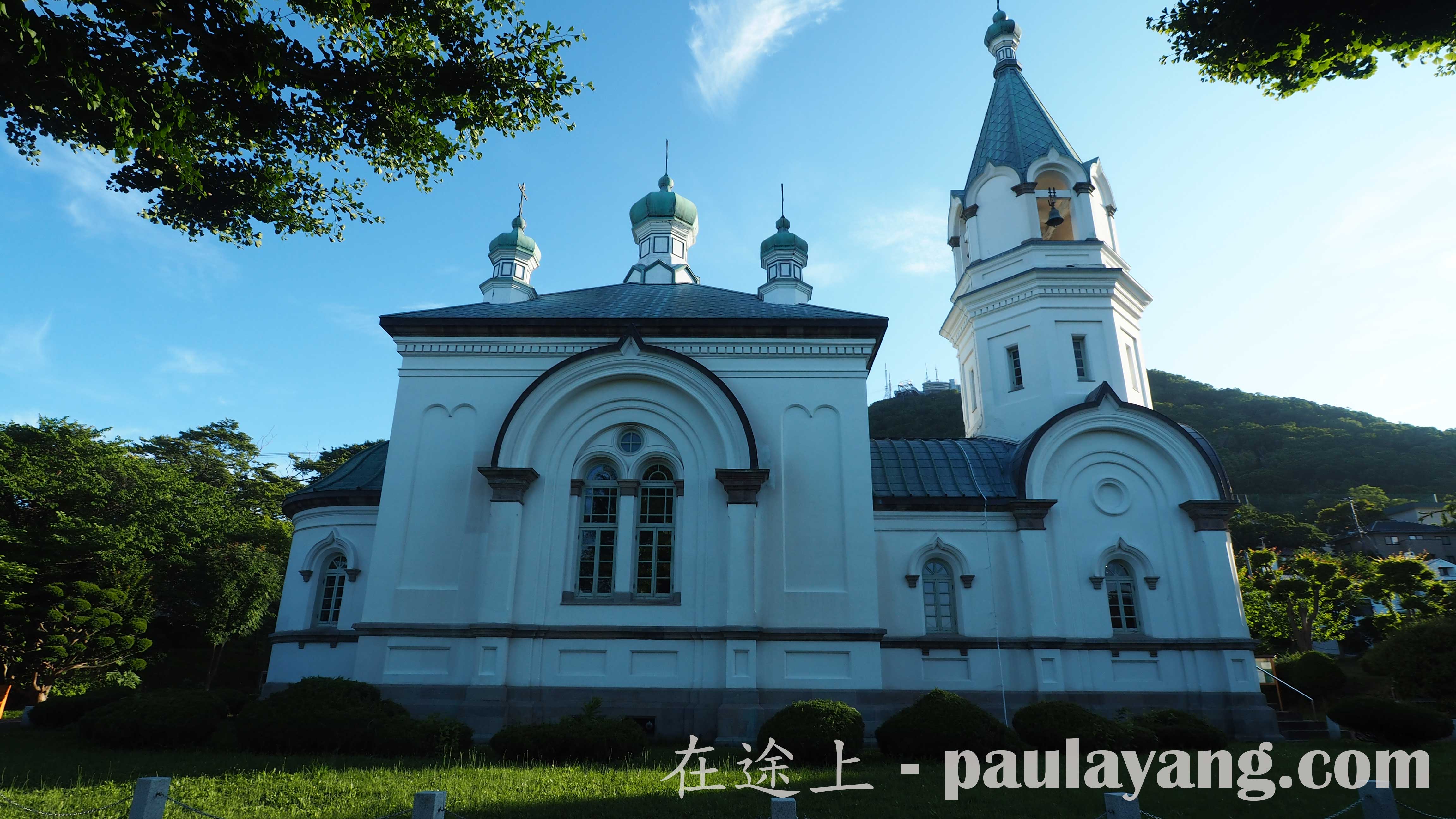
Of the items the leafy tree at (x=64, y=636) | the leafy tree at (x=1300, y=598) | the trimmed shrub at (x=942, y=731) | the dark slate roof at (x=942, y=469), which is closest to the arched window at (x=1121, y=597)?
the dark slate roof at (x=942, y=469)

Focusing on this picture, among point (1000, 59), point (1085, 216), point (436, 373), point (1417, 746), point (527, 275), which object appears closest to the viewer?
point (1417, 746)

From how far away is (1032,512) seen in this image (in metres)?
16.8

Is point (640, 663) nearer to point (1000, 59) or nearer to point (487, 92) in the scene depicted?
point (487, 92)

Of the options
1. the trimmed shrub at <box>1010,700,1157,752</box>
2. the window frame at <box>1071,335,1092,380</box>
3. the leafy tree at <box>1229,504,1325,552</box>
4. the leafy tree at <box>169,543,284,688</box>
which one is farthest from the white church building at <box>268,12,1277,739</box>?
the leafy tree at <box>1229,504,1325,552</box>

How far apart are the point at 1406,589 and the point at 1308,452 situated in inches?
1851

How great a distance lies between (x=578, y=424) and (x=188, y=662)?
1090 inches

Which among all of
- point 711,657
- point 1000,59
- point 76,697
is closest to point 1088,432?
point 711,657

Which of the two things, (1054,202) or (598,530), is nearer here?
(598,530)

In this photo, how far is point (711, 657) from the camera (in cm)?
1452

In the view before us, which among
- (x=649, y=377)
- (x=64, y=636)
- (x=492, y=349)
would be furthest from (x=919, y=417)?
(x=64, y=636)

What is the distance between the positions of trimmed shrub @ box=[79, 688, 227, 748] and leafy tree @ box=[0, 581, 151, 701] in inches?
393

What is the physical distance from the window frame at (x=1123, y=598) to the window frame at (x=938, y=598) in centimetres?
321

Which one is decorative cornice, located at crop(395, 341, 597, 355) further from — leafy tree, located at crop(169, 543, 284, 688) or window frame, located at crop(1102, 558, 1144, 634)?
leafy tree, located at crop(169, 543, 284, 688)

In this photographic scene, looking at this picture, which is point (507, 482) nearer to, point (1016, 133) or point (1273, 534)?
point (1016, 133)
